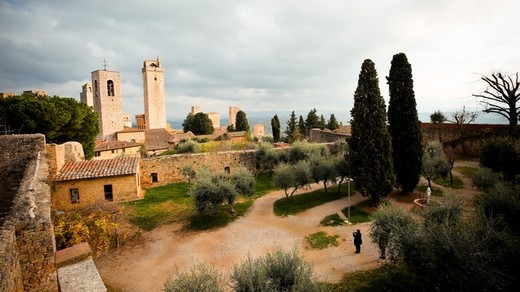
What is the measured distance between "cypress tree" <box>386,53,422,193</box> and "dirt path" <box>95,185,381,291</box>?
6.11 m

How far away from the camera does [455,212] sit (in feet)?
33.9

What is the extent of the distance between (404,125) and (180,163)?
18.8m

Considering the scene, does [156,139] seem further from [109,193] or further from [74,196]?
[74,196]

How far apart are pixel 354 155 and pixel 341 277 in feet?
30.8

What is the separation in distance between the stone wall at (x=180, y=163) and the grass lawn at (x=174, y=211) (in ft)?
5.22

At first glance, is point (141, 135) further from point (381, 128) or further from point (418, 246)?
point (418, 246)

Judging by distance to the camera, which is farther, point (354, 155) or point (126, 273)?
point (354, 155)

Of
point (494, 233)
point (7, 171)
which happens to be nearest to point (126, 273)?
point (7, 171)

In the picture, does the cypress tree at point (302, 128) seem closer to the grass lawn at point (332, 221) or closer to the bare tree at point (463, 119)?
the bare tree at point (463, 119)

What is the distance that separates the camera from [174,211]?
18.3 m

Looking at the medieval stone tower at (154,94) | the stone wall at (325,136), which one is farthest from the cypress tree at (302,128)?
the medieval stone tower at (154,94)

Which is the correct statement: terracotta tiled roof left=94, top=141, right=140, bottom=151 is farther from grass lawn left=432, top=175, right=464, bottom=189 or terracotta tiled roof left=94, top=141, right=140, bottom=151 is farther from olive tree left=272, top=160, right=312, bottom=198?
grass lawn left=432, top=175, right=464, bottom=189

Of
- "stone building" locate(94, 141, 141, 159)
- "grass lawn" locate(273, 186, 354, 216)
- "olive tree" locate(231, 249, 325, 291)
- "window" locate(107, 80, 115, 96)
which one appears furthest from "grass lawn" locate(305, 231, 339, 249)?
"window" locate(107, 80, 115, 96)

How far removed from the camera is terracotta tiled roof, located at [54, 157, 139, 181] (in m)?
17.9
